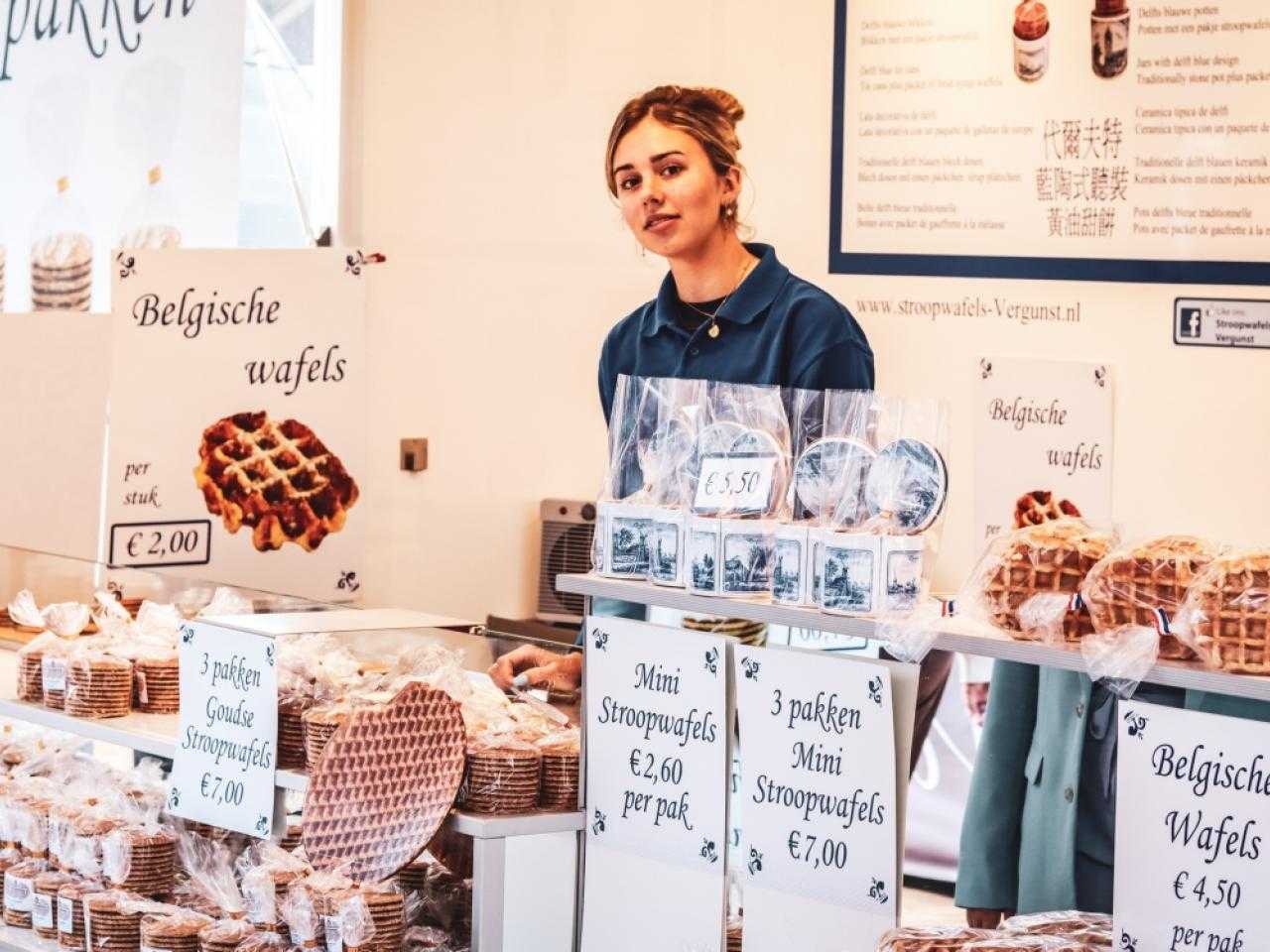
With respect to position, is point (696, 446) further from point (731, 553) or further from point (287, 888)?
point (287, 888)

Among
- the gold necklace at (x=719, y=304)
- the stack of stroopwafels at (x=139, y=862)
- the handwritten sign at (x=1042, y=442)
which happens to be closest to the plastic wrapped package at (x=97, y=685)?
the stack of stroopwafels at (x=139, y=862)

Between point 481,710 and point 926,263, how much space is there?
8.52 ft

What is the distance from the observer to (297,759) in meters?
2.43

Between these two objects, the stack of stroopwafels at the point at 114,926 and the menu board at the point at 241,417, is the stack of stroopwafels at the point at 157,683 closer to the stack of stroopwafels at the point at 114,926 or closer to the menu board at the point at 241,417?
the stack of stroopwafels at the point at 114,926

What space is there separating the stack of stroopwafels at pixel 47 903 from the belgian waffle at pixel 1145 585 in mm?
1599

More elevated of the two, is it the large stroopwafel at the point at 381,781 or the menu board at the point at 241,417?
the menu board at the point at 241,417

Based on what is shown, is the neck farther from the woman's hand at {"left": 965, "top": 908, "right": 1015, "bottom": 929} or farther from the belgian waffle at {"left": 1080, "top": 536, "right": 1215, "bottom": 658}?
the belgian waffle at {"left": 1080, "top": 536, "right": 1215, "bottom": 658}

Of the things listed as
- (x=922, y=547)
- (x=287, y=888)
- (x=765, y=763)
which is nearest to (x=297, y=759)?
(x=287, y=888)

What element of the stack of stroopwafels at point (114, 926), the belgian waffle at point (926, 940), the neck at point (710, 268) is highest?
the neck at point (710, 268)

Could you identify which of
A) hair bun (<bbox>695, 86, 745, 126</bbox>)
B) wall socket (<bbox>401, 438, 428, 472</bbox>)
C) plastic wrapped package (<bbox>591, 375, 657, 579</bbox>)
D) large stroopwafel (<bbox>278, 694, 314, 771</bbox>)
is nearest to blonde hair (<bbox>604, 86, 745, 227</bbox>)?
hair bun (<bbox>695, 86, 745, 126</bbox>)

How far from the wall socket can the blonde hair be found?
7.44 feet

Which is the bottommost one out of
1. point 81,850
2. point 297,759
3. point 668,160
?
point 81,850

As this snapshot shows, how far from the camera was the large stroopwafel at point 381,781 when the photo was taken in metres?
2.24

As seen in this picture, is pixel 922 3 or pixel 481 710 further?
pixel 922 3
